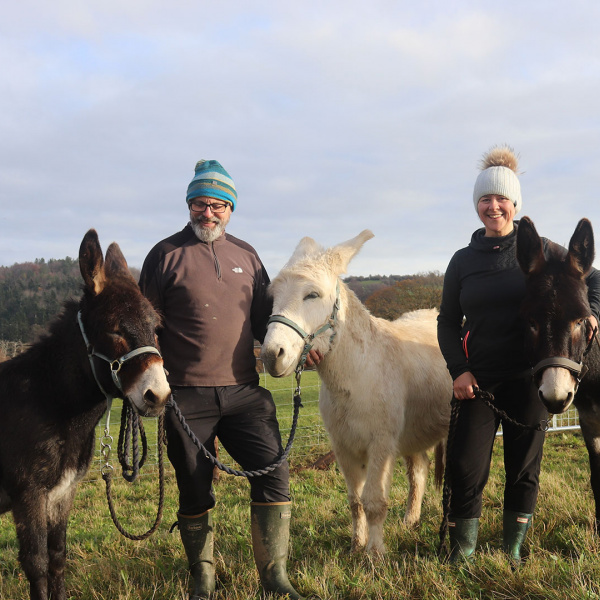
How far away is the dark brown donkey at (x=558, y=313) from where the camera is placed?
116 inches

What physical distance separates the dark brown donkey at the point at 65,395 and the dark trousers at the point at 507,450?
202 cm

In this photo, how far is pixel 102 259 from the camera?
9.78ft

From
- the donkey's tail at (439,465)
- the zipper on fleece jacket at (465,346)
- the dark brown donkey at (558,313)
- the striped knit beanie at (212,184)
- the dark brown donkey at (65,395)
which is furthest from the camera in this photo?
the donkey's tail at (439,465)

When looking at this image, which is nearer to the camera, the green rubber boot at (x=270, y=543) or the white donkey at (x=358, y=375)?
the green rubber boot at (x=270, y=543)

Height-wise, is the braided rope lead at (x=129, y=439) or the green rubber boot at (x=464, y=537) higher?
the braided rope lead at (x=129, y=439)

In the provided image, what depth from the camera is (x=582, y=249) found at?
3.31m

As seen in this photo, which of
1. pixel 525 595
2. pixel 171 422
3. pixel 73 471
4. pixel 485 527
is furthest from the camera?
pixel 485 527

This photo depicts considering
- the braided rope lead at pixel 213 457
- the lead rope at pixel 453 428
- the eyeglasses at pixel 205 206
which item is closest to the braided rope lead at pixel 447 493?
the lead rope at pixel 453 428

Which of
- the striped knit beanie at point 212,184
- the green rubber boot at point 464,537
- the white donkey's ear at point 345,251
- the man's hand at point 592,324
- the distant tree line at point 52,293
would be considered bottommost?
the green rubber boot at point 464,537

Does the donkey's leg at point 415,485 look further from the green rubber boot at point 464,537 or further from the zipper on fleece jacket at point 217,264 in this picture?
the zipper on fleece jacket at point 217,264

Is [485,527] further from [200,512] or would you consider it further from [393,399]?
[200,512]

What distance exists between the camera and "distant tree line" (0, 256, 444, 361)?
78.6ft

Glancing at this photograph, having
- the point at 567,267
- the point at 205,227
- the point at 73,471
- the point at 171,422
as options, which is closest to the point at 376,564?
the point at 171,422

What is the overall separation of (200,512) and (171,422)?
2.11 ft
